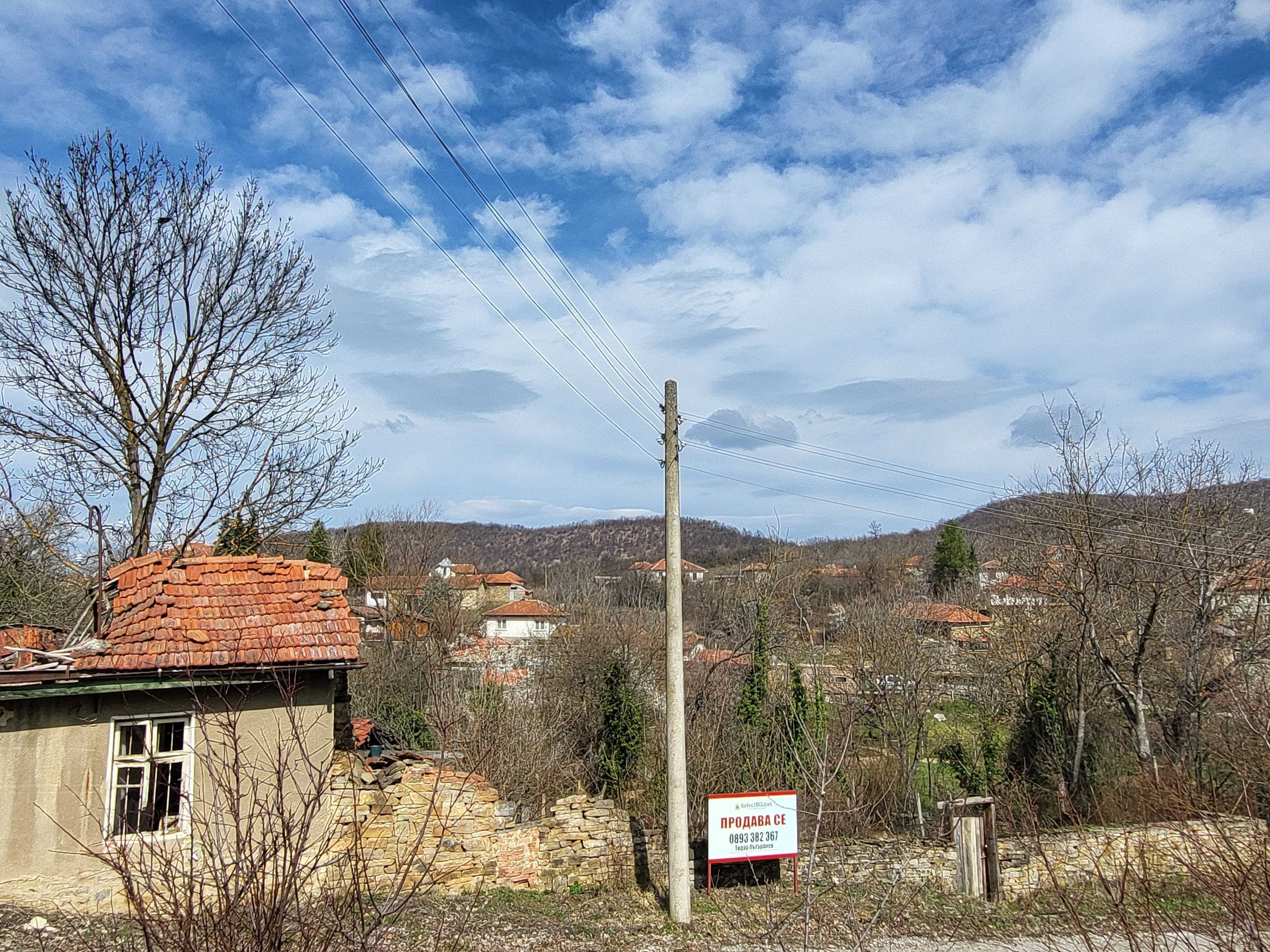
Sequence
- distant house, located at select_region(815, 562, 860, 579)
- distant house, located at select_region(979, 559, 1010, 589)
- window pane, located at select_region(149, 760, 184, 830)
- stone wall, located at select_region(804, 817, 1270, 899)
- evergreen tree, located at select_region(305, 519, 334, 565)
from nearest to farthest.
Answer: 1. window pane, located at select_region(149, 760, 184, 830)
2. stone wall, located at select_region(804, 817, 1270, 899)
3. distant house, located at select_region(979, 559, 1010, 589)
4. evergreen tree, located at select_region(305, 519, 334, 565)
5. distant house, located at select_region(815, 562, 860, 579)

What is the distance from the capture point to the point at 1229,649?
17.5 metres

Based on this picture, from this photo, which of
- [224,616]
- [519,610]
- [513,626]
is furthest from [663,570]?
[224,616]

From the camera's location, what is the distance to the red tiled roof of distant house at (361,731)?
13734 millimetres

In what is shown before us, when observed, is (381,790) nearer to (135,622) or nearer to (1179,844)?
(135,622)

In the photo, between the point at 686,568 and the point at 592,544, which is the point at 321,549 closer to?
the point at 686,568

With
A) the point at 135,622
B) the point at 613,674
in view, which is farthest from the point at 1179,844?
the point at 135,622

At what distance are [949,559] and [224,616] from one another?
5181 cm

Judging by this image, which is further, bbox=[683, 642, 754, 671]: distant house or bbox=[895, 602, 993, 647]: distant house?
bbox=[895, 602, 993, 647]: distant house

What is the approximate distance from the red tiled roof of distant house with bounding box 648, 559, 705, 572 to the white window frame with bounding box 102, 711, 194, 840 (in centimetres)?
3604

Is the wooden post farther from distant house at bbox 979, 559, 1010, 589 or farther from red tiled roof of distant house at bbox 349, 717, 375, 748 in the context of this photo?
red tiled roof of distant house at bbox 349, 717, 375, 748

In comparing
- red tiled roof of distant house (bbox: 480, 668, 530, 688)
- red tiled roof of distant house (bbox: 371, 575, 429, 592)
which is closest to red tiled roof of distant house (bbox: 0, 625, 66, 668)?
red tiled roof of distant house (bbox: 480, 668, 530, 688)

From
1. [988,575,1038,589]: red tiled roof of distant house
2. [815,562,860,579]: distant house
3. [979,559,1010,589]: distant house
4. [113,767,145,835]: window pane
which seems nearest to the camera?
[113,767,145,835]: window pane

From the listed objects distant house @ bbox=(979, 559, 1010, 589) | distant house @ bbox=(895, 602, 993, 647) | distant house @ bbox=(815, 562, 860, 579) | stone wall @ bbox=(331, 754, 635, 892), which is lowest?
stone wall @ bbox=(331, 754, 635, 892)

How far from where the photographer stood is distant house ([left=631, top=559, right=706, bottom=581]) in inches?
1747
